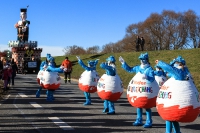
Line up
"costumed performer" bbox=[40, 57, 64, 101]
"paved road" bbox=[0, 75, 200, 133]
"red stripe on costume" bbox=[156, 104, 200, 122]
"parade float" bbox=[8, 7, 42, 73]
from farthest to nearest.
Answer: "parade float" bbox=[8, 7, 42, 73] < "costumed performer" bbox=[40, 57, 64, 101] < "paved road" bbox=[0, 75, 200, 133] < "red stripe on costume" bbox=[156, 104, 200, 122]

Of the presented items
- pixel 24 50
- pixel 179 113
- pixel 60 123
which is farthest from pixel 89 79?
pixel 24 50

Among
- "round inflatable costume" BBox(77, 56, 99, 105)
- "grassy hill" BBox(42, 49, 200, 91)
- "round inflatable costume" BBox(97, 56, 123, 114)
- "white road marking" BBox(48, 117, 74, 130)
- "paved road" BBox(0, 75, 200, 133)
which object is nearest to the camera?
"paved road" BBox(0, 75, 200, 133)

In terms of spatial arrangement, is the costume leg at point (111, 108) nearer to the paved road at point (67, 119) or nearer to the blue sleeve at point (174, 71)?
the paved road at point (67, 119)

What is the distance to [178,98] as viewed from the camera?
7461 millimetres

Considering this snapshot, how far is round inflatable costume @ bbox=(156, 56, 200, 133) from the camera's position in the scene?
7.44 m

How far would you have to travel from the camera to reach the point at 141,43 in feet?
129

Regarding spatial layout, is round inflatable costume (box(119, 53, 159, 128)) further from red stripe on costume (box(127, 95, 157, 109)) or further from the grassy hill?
the grassy hill

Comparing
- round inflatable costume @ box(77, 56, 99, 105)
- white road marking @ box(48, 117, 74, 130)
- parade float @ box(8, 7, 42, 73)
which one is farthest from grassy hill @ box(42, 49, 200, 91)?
white road marking @ box(48, 117, 74, 130)

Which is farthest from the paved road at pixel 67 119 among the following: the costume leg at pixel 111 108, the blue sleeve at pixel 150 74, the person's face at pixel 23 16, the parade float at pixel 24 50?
the person's face at pixel 23 16

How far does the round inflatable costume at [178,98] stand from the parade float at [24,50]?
3091 centimetres

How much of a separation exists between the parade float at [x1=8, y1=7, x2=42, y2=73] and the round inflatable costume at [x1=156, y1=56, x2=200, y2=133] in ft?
101

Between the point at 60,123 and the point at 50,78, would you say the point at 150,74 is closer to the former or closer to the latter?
the point at 60,123

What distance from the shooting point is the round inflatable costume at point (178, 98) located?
744 cm

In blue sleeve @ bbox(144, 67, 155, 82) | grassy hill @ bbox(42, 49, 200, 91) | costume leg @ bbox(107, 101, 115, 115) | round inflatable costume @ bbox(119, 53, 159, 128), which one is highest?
grassy hill @ bbox(42, 49, 200, 91)
